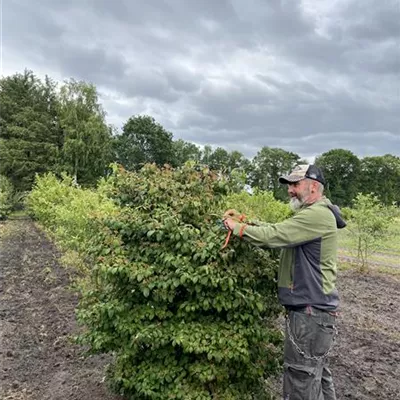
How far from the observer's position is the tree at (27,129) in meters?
43.5

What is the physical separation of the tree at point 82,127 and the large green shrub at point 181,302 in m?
36.7

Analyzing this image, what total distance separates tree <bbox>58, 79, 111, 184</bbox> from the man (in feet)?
122

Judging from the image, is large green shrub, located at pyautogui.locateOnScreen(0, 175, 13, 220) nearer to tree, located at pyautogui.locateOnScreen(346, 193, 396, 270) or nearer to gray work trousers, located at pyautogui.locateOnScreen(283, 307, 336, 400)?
tree, located at pyautogui.locateOnScreen(346, 193, 396, 270)

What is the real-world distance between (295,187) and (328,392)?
6.13ft

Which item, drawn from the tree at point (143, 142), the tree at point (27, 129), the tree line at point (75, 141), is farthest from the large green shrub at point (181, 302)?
the tree at point (143, 142)

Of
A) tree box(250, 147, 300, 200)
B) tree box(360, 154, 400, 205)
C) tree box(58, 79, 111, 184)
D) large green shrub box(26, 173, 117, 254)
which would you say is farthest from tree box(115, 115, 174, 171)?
tree box(360, 154, 400, 205)

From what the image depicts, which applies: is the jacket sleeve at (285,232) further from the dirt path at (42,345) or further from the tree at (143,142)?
the tree at (143,142)

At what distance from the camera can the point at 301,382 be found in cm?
315

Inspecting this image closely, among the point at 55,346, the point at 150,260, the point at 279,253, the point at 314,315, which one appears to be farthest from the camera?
the point at 55,346

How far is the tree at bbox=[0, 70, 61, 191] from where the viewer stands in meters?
43.5

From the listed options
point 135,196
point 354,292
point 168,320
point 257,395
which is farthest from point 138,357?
point 354,292

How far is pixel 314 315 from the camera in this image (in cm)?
312

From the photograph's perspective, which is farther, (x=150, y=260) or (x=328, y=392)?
(x=328, y=392)

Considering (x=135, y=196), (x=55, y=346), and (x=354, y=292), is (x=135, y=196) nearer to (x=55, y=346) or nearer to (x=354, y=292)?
(x=55, y=346)
